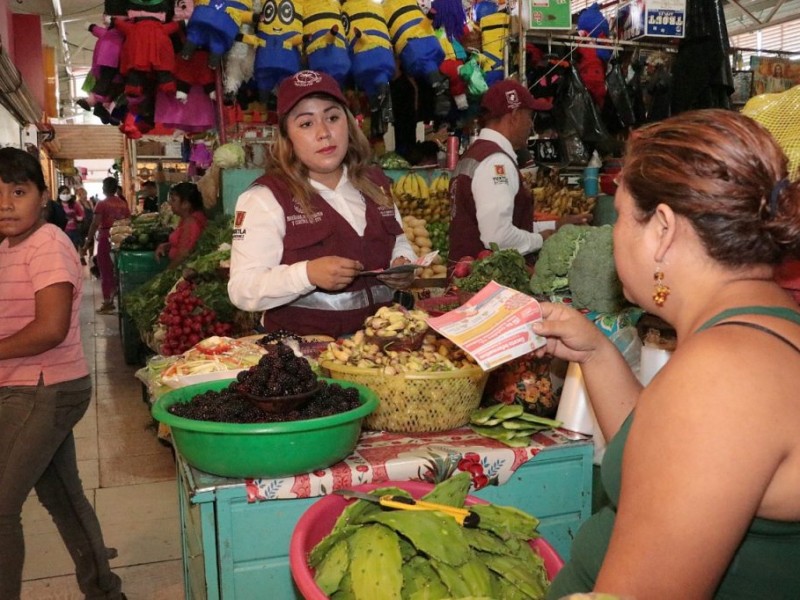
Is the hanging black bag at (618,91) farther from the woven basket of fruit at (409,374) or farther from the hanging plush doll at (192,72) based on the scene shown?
the woven basket of fruit at (409,374)

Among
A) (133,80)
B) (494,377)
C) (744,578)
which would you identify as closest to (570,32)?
(133,80)

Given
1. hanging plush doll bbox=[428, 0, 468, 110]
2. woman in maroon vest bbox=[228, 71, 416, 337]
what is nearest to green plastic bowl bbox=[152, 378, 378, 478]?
woman in maroon vest bbox=[228, 71, 416, 337]

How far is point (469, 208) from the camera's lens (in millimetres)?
4352

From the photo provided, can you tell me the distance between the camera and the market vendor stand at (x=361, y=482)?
166 cm

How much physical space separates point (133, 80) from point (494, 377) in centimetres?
474

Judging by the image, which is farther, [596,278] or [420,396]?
[596,278]

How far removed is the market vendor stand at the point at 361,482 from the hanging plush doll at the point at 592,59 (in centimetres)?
512

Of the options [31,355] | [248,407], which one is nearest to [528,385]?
[248,407]

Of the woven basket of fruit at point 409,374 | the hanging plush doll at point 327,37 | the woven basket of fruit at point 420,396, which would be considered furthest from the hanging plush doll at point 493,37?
the woven basket of fruit at point 420,396

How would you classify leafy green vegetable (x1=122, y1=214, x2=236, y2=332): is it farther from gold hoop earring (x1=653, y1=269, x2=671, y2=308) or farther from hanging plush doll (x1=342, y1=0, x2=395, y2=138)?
gold hoop earring (x1=653, y1=269, x2=671, y2=308)

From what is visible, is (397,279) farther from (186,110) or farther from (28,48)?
(28,48)

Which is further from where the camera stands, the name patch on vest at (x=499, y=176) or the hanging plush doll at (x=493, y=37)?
the hanging plush doll at (x=493, y=37)

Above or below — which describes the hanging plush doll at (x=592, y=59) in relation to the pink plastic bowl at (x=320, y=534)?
above

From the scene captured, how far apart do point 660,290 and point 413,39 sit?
5.02 m
